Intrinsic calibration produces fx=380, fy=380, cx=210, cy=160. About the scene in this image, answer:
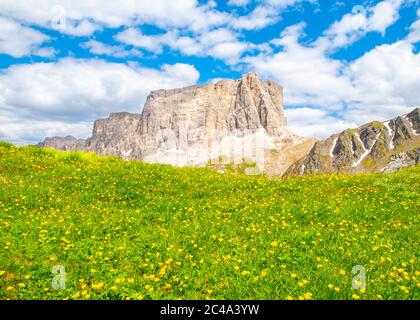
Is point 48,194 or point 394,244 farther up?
point 48,194

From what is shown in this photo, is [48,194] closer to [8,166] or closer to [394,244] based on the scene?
[8,166]

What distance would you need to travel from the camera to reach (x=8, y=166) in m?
20.6

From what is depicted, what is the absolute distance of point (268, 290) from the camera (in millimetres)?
8383

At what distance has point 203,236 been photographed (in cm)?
1195

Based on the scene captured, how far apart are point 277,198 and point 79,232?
8.90m

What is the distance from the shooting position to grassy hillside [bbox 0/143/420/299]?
8.67 m

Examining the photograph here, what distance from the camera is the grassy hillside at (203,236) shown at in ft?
28.5

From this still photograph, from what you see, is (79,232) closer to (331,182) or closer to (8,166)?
(8,166)

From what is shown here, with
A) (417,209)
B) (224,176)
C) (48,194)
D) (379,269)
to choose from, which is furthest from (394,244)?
(48,194)
